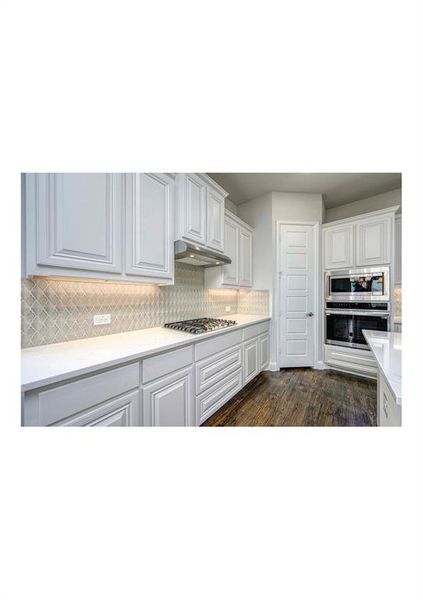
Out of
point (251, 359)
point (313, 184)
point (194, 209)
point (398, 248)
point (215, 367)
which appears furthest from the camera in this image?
point (313, 184)

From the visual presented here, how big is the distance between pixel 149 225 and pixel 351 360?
9.74ft

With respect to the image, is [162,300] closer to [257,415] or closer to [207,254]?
[207,254]

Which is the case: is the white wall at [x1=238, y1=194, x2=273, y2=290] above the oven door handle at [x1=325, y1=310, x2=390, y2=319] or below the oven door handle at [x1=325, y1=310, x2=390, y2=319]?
above

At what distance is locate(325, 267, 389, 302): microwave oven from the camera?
2.71 metres

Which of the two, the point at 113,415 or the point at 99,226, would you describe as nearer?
the point at 113,415

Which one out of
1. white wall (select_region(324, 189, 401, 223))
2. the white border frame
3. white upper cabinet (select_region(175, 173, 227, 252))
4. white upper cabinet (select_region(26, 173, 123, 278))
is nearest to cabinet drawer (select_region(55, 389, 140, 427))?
white upper cabinet (select_region(26, 173, 123, 278))

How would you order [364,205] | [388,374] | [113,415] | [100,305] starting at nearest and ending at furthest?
[388,374], [113,415], [100,305], [364,205]

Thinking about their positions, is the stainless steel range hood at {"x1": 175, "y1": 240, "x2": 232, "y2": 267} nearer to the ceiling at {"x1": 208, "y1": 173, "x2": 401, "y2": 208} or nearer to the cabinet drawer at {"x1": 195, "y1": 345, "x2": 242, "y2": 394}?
the cabinet drawer at {"x1": 195, "y1": 345, "x2": 242, "y2": 394}

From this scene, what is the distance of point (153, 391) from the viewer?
125cm

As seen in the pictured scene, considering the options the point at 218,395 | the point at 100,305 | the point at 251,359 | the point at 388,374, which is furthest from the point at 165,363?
the point at 251,359

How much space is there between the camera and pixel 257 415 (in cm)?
197

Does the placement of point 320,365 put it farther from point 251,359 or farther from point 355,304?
point 251,359

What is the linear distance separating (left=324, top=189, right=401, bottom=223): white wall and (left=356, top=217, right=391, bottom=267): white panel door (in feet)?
2.08
